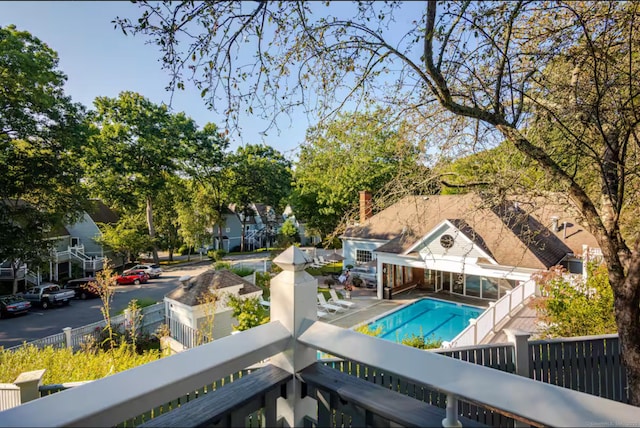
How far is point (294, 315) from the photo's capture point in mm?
1489

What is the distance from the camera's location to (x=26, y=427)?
2.79 ft

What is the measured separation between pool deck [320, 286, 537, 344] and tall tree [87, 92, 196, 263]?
18397mm

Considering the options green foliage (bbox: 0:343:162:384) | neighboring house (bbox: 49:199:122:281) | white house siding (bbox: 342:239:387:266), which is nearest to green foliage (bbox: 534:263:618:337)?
green foliage (bbox: 0:343:162:384)

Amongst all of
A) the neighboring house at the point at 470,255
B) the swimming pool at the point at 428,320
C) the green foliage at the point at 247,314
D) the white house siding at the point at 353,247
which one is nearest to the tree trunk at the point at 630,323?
the green foliage at the point at 247,314

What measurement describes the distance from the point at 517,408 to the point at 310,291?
2.94 ft

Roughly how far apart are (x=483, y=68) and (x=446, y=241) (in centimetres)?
1122

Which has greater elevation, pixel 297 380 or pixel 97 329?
pixel 297 380

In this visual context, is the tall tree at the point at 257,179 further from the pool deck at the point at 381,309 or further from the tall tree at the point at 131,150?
the pool deck at the point at 381,309

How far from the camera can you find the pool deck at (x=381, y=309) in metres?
9.59

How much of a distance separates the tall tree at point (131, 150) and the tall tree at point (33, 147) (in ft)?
31.6

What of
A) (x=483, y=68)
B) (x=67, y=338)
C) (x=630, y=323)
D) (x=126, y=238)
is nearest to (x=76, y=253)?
(x=126, y=238)

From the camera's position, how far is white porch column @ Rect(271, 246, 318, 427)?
1.43m

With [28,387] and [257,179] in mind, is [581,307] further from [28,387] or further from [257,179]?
[257,179]

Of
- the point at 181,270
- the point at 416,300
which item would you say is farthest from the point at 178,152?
the point at 416,300
